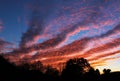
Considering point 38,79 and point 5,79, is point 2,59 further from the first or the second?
point 38,79

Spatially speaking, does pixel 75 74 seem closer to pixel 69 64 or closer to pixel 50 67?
pixel 69 64

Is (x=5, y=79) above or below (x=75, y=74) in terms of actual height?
below

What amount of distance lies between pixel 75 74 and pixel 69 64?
18.5ft

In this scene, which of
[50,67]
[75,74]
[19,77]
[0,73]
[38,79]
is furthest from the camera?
[50,67]

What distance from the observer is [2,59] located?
110 ft

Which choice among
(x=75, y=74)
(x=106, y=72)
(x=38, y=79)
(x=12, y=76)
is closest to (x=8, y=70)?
(x=12, y=76)

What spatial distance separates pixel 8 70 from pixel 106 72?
41.0 meters

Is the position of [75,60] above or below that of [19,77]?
above

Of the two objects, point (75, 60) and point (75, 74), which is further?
point (75, 60)

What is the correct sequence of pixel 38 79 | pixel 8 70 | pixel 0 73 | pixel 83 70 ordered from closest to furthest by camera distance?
1. pixel 0 73
2. pixel 8 70
3. pixel 38 79
4. pixel 83 70

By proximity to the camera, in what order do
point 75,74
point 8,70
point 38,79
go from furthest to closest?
point 75,74, point 38,79, point 8,70

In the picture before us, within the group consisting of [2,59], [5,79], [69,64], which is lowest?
[5,79]

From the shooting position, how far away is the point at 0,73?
2998cm

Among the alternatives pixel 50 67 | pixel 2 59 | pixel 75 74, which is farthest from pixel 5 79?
pixel 50 67
